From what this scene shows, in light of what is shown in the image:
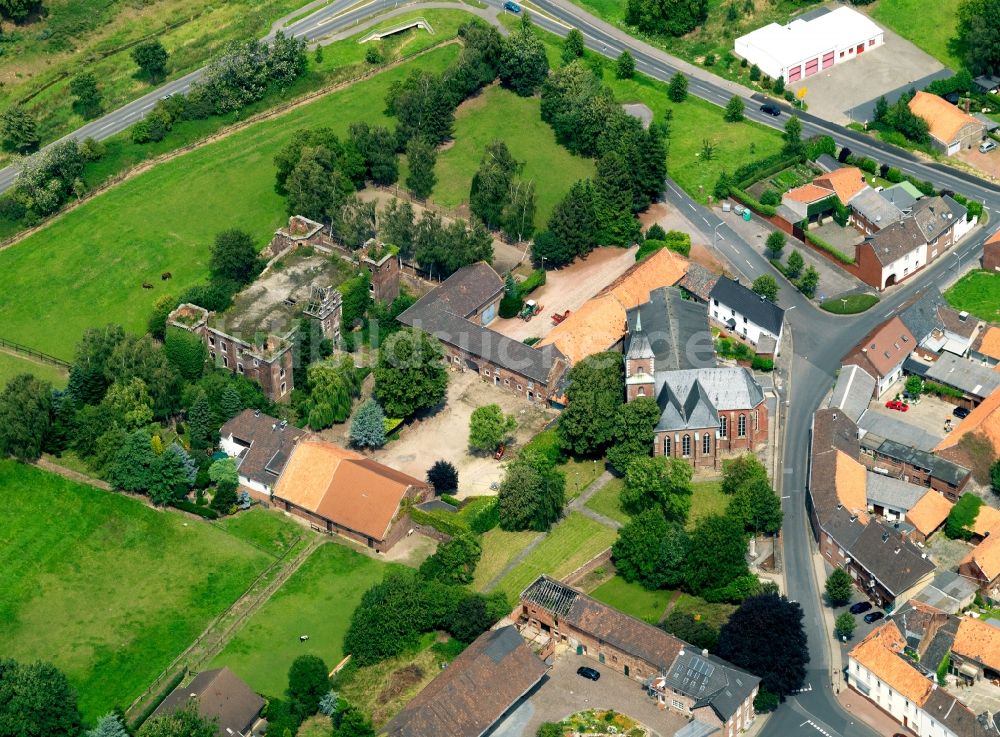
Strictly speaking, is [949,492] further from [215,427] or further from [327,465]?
[215,427]

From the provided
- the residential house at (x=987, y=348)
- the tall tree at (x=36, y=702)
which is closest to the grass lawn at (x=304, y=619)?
the tall tree at (x=36, y=702)

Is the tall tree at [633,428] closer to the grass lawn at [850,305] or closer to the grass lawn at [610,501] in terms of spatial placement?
the grass lawn at [610,501]

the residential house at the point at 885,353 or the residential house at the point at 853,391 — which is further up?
the residential house at the point at 885,353

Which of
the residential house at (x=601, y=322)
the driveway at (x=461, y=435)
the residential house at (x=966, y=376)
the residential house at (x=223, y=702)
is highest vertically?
the residential house at (x=601, y=322)

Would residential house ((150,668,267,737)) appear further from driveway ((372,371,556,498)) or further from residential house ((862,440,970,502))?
residential house ((862,440,970,502))

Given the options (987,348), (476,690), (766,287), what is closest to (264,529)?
(476,690)

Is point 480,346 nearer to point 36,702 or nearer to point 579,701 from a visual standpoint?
point 579,701

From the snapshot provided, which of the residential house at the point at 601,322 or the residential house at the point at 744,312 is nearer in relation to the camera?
the residential house at the point at 601,322
